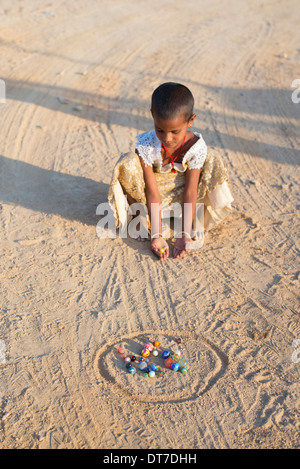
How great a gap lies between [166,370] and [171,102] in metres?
1.70

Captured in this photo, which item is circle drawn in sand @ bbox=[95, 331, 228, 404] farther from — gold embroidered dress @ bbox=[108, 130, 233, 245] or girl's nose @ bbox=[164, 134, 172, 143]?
girl's nose @ bbox=[164, 134, 172, 143]

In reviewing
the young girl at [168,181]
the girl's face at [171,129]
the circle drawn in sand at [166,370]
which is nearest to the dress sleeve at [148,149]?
the young girl at [168,181]

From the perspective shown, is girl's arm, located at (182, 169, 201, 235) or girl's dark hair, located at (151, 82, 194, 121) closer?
girl's dark hair, located at (151, 82, 194, 121)

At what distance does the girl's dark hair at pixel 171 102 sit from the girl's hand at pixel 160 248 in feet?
3.21

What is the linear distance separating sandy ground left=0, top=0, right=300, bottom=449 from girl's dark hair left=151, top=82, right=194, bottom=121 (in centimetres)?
110

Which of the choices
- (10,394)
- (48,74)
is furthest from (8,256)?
(48,74)

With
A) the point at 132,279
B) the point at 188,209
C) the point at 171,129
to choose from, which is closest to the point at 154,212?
the point at 188,209

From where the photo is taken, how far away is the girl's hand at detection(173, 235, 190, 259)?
3617mm

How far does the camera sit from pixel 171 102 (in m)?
3.11

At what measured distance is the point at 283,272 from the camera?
3502mm

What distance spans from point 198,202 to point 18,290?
1.61 m

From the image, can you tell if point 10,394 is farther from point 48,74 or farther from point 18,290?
point 48,74

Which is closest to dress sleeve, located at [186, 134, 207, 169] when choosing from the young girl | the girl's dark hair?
the young girl

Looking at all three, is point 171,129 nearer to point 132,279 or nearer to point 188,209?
point 188,209
